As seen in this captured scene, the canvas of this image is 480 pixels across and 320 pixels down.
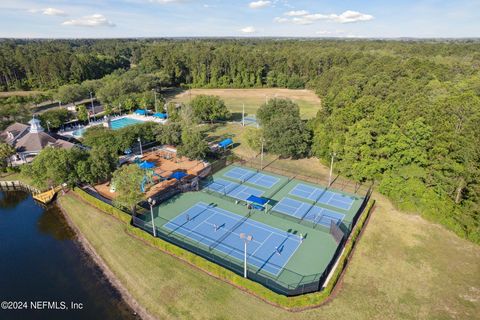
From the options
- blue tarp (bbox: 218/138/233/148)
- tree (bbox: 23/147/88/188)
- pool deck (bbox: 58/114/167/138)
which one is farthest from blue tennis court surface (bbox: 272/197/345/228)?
pool deck (bbox: 58/114/167/138)

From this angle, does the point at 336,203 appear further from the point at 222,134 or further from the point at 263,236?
the point at 222,134

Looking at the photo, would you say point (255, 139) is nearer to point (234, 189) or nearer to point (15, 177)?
point (234, 189)

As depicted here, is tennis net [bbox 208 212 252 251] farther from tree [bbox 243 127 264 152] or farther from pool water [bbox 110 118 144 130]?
pool water [bbox 110 118 144 130]

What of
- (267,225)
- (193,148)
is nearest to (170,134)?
(193,148)

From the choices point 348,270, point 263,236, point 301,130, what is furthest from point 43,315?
point 301,130

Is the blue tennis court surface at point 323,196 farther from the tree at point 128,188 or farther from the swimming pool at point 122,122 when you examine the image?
the swimming pool at point 122,122
